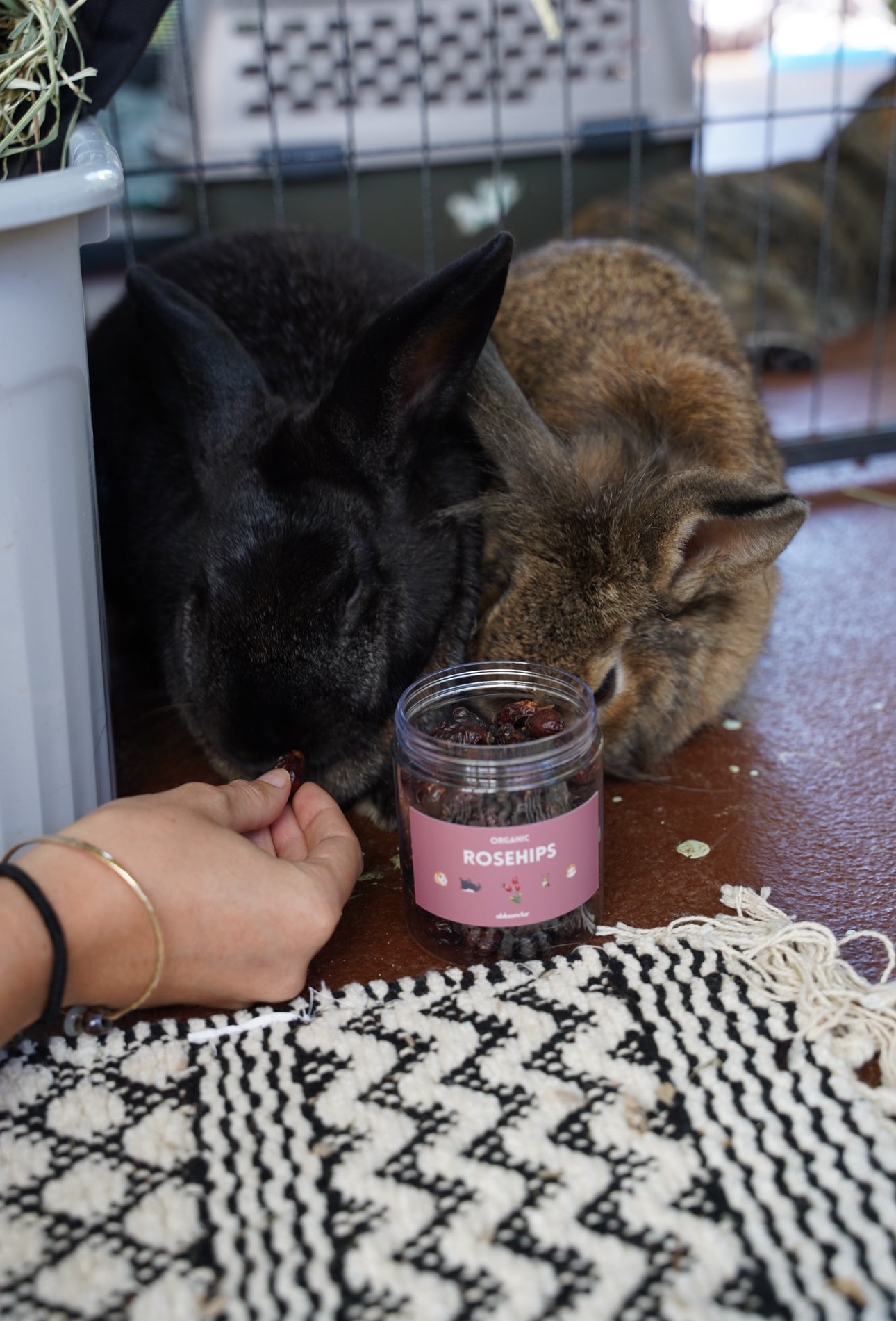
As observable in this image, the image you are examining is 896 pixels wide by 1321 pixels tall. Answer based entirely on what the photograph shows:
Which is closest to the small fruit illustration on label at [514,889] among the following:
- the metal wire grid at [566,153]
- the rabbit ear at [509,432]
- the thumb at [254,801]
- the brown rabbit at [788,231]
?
the thumb at [254,801]

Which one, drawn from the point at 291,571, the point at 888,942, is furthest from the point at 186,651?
the point at 888,942

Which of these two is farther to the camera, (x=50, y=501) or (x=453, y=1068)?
(x=50, y=501)

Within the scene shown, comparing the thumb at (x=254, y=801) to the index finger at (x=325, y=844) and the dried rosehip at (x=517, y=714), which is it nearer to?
the index finger at (x=325, y=844)

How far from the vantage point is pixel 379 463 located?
5.49 ft

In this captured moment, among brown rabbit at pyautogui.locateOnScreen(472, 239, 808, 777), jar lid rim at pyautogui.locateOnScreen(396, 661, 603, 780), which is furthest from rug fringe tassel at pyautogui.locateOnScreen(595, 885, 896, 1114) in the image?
brown rabbit at pyautogui.locateOnScreen(472, 239, 808, 777)

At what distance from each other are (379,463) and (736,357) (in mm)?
860

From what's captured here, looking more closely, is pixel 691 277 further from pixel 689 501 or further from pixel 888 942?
pixel 888 942

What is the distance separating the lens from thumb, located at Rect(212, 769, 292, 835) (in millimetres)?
1417

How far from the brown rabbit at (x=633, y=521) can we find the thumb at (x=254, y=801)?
369mm

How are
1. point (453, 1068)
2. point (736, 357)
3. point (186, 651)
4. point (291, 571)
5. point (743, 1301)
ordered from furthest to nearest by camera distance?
point (736, 357) → point (186, 651) → point (291, 571) → point (453, 1068) → point (743, 1301)

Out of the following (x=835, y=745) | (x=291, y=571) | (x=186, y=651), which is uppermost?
(x=291, y=571)

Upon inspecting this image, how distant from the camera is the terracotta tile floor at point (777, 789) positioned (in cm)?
152

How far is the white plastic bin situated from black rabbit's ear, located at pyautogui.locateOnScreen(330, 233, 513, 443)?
1.10ft

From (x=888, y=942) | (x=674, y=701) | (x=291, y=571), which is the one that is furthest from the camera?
(x=674, y=701)
